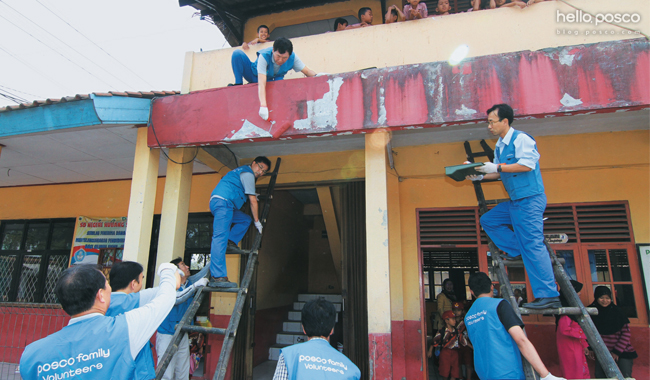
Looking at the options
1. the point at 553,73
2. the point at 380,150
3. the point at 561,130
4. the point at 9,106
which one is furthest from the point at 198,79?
the point at 561,130

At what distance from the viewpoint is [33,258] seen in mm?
7074

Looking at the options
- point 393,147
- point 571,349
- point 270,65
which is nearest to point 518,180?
point 571,349

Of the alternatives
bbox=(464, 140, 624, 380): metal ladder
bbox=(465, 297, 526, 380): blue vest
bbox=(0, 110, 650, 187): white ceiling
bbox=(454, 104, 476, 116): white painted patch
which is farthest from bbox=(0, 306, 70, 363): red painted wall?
bbox=(454, 104, 476, 116): white painted patch

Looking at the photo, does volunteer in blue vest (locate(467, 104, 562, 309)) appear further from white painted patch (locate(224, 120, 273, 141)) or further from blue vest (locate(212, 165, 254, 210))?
blue vest (locate(212, 165, 254, 210))

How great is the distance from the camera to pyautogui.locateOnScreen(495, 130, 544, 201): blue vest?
3040mm

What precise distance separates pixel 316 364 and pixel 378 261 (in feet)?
6.12

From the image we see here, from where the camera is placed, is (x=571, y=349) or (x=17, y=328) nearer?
(x=571, y=349)

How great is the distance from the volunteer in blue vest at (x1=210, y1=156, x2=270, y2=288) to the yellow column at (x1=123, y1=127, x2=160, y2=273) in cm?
84

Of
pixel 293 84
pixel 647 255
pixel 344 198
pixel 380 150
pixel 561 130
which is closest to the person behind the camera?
pixel 380 150

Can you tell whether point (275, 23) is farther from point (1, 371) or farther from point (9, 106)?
point (1, 371)

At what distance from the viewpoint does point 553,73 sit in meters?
3.50

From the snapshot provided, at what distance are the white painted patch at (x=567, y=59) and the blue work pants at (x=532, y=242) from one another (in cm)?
137

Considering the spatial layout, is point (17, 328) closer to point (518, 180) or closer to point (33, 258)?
point (33, 258)

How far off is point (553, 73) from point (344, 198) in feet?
9.98
